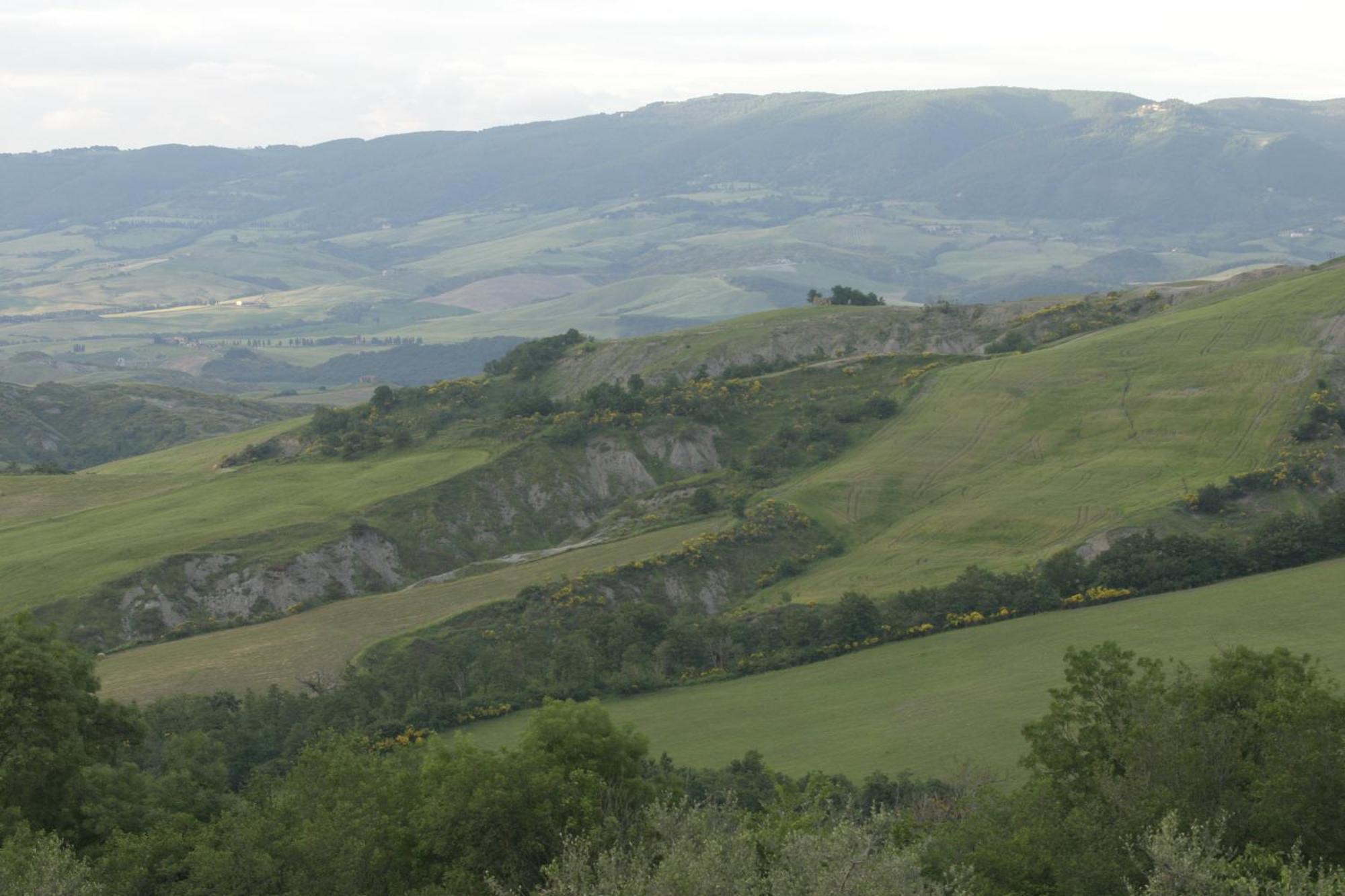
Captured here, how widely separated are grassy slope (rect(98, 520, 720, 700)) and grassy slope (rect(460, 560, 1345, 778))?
15.3 m

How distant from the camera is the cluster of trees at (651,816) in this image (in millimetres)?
33281

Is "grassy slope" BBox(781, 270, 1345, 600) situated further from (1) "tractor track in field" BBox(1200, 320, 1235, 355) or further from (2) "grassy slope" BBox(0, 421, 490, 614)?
(2) "grassy slope" BBox(0, 421, 490, 614)

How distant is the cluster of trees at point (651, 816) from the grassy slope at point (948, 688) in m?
12.4

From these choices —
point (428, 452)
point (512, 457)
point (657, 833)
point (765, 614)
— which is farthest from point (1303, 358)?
point (657, 833)

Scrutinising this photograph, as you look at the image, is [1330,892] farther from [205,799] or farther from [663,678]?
[663,678]

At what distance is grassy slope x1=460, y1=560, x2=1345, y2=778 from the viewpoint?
65.2m

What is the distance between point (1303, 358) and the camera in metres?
117

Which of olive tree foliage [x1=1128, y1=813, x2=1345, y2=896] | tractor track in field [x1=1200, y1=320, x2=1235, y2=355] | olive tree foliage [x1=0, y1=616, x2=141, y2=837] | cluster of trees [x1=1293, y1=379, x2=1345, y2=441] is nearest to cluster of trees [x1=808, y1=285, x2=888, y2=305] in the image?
tractor track in field [x1=1200, y1=320, x2=1235, y2=355]

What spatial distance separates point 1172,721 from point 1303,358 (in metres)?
83.5

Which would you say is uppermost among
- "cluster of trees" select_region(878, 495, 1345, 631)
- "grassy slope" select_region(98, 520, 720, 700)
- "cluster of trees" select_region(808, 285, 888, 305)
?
"cluster of trees" select_region(808, 285, 888, 305)

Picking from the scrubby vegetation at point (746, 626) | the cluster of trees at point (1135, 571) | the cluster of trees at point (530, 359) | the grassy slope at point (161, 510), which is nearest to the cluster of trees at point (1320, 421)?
the scrubby vegetation at point (746, 626)

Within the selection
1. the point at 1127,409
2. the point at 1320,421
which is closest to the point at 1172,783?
the point at 1320,421

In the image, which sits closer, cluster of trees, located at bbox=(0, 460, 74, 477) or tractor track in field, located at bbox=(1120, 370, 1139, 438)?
tractor track in field, located at bbox=(1120, 370, 1139, 438)

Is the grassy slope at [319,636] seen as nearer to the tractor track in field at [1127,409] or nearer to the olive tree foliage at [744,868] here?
the tractor track in field at [1127,409]
